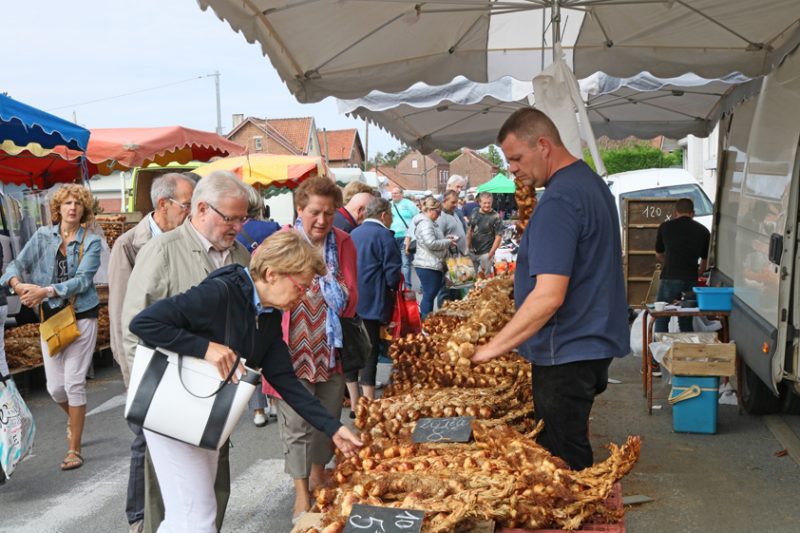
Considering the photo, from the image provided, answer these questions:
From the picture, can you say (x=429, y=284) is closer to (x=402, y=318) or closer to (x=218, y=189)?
(x=402, y=318)

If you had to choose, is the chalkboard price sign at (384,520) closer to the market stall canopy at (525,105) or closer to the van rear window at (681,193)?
the market stall canopy at (525,105)

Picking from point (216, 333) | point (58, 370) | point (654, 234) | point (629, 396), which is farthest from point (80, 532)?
point (654, 234)

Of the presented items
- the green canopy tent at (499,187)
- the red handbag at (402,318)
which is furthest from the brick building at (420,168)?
the red handbag at (402,318)

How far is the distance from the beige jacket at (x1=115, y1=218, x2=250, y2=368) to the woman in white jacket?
23.4ft

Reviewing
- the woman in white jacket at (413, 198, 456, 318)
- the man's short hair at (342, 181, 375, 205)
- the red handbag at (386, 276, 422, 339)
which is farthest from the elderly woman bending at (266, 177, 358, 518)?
the woman in white jacket at (413, 198, 456, 318)

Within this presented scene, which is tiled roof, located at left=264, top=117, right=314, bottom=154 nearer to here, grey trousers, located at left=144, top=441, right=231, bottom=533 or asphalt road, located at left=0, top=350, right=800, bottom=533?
asphalt road, located at left=0, top=350, right=800, bottom=533

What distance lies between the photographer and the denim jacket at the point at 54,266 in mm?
5684

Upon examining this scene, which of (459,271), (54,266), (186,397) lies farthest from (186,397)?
(459,271)

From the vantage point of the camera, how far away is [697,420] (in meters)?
6.38

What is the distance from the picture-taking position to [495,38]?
653 cm

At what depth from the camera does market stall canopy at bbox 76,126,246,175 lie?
1138 centimetres

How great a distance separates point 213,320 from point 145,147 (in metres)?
9.41

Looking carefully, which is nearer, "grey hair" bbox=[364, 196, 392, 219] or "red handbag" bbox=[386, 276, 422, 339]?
"grey hair" bbox=[364, 196, 392, 219]

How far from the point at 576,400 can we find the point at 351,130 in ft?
300
